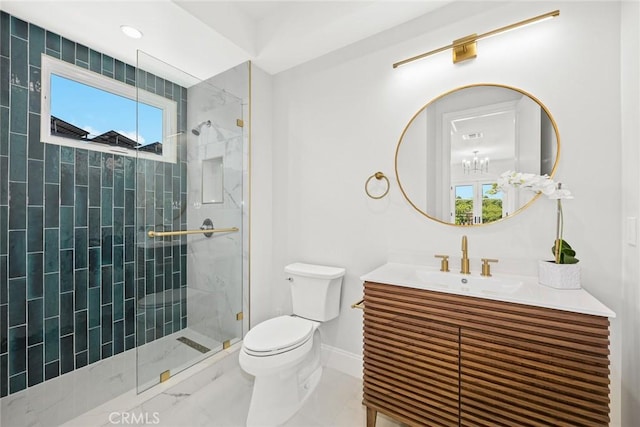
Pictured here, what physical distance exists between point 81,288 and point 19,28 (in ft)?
5.65

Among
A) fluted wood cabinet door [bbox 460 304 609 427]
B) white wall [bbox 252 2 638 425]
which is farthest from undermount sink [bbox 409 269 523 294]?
fluted wood cabinet door [bbox 460 304 609 427]

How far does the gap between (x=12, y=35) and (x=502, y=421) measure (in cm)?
334

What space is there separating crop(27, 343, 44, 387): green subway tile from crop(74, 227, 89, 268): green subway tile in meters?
0.54

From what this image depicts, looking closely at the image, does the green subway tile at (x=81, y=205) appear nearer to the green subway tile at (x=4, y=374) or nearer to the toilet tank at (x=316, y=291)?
the green subway tile at (x=4, y=374)

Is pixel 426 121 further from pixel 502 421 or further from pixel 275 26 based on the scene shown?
pixel 502 421

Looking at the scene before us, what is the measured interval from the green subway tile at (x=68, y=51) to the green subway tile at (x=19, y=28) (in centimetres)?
18

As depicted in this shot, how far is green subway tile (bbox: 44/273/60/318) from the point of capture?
1.83 meters

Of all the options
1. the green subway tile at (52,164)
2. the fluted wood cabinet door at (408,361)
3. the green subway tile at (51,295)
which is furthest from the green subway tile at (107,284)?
the fluted wood cabinet door at (408,361)

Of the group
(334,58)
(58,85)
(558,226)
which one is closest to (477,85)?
(558,226)

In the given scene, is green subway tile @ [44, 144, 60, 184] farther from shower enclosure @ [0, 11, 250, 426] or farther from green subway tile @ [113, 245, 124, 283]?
green subway tile @ [113, 245, 124, 283]

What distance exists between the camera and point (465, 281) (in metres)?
1.51

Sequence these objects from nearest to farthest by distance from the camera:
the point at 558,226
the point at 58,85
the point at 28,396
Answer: the point at 558,226, the point at 28,396, the point at 58,85

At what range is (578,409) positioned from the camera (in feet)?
3.33

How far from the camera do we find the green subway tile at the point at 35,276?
1.77 metres
